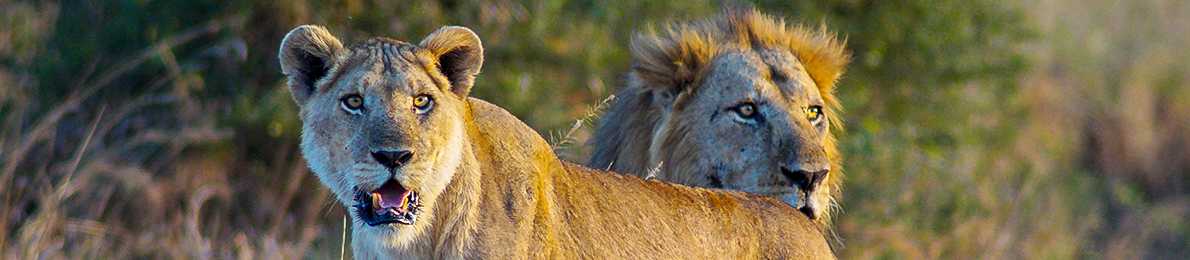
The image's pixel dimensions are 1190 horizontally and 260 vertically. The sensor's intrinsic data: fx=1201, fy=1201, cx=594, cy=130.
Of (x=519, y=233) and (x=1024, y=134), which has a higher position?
(x=519, y=233)

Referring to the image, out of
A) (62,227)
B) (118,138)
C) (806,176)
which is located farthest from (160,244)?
(806,176)

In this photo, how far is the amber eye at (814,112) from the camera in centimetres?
533

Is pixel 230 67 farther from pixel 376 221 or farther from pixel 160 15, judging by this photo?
pixel 376 221

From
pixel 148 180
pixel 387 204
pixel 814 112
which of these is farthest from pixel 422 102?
pixel 148 180

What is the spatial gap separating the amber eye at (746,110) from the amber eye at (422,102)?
8.63ft

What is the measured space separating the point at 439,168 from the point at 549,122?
6.84m

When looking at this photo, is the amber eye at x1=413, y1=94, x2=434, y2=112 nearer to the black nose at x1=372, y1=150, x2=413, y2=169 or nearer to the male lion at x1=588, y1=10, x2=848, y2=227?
the black nose at x1=372, y1=150, x2=413, y2=169

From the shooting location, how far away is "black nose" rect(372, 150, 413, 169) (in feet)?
8.34

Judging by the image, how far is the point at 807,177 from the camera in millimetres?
4707

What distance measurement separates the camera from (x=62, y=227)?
7875mm

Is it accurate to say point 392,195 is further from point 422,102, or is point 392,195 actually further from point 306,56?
point 306,56

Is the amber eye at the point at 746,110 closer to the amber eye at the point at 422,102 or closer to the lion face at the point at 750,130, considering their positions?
the lion face at the point at 750,130

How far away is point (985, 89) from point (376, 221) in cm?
1136

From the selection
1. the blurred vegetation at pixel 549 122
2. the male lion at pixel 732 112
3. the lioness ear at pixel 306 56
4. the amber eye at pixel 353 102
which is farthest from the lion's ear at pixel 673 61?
the amber eye at pixel 353 102
